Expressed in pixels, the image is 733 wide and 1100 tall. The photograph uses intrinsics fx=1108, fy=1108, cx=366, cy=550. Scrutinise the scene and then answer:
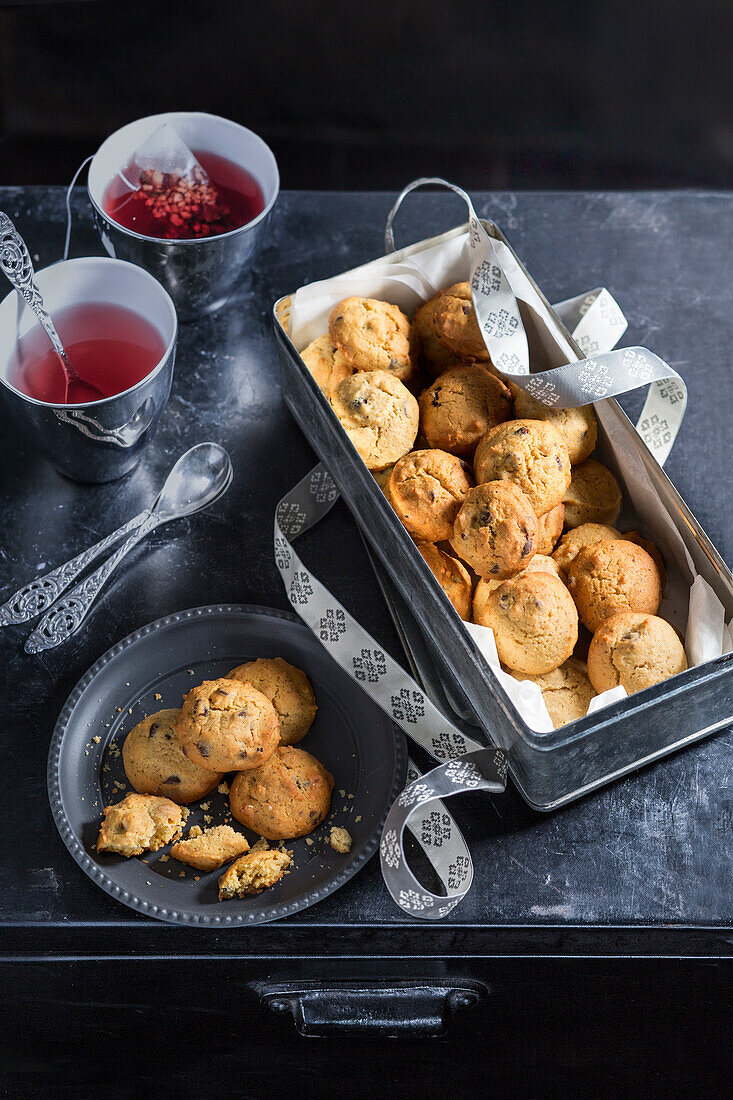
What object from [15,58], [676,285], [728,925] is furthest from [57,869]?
[15,58]

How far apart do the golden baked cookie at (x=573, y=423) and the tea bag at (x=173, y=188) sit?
1.36ft

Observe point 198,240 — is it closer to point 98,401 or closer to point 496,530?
point 98,401

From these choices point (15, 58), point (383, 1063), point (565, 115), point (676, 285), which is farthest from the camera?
point (565, 115)

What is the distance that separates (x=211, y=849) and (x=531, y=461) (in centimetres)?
42

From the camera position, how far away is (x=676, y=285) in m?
1.30

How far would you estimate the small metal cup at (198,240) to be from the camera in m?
1.14

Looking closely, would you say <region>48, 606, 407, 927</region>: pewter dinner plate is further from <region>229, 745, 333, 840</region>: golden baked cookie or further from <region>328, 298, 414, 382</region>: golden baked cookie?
<region>328, 298, 414, 382</region>: golden baked cookie

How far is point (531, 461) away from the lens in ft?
3.08

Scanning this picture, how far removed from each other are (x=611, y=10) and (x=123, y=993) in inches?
51.2

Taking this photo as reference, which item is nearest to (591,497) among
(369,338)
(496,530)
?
(496,530)

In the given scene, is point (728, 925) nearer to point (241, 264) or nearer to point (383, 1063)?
point (383, 1063)

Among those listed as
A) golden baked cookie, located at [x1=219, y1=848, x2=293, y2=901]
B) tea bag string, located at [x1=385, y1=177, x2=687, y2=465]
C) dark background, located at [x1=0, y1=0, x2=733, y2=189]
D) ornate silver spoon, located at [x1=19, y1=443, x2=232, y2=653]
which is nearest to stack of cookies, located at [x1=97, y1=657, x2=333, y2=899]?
golden baked cookie, located at [x1=219, y1=848, x2=293, y2=901]

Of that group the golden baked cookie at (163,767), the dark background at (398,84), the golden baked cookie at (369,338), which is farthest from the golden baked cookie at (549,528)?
the dark background at (398,84)

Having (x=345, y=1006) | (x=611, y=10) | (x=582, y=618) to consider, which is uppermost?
(x=611, y=10)
